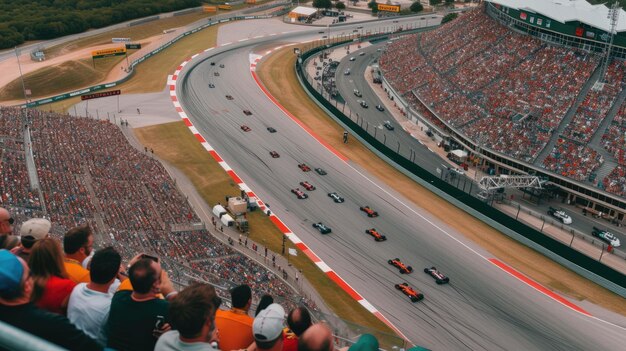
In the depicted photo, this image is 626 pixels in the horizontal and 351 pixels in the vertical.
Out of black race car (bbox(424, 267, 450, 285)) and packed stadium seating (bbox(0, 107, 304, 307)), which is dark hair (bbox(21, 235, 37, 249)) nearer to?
packed stadium seating (bbox(0, 107, 304, 307))

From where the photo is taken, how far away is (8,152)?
156 feet

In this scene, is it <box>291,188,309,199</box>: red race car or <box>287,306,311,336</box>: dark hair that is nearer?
<box>287,306,311,336</box>: dark hair

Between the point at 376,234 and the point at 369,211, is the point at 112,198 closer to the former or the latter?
the point at 376,234

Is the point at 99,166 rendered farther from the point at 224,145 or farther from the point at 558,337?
the point at 558,337

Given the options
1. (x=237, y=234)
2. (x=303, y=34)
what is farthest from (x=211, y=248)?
(x=303, y=34)

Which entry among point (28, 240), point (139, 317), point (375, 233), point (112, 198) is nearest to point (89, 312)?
point (139, 317)

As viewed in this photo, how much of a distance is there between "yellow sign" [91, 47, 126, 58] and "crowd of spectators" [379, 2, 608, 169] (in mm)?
44796

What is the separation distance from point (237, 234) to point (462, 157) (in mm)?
28106

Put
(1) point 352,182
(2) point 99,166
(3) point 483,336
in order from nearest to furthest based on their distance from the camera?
(3) point 483,336
(2) point 99,166
(1) point 352,182

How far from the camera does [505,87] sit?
229 ft

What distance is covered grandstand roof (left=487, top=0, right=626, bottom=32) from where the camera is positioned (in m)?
62.0

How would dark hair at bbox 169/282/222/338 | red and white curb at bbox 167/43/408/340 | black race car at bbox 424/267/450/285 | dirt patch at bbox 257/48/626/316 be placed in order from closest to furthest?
1. dark hair at bbox 169/282/222/338
2. red and white curb at bbox 167/43/408/340
3. black race car at bbox 424/267/450/285
4. dirt patch at bbox 257/48/626/316

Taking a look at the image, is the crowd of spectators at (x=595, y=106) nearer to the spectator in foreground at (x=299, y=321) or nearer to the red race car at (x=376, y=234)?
the red race car at (x=376, y=234)

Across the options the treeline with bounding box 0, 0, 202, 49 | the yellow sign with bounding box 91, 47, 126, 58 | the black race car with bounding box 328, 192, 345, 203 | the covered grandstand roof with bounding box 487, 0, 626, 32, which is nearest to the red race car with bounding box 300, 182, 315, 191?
the black race car with bounding box 328, 192, 345, 203
